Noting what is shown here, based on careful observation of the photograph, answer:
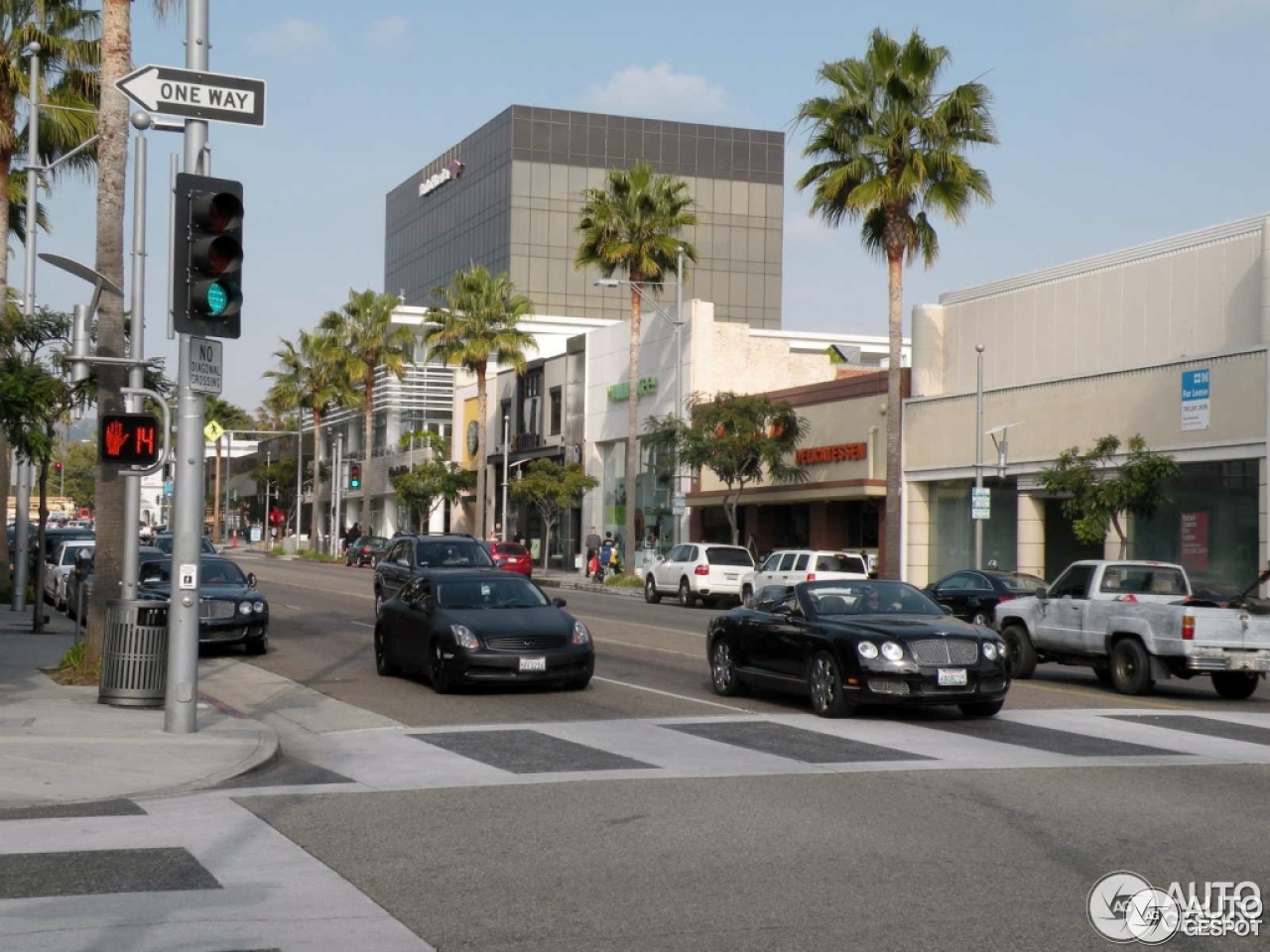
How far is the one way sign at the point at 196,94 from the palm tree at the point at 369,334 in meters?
62.2

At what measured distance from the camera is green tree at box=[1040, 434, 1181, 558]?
1341 inches

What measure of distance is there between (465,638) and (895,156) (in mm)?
23071

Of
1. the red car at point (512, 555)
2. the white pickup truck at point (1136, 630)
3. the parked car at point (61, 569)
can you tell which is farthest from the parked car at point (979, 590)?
the red car at point (512, 555)

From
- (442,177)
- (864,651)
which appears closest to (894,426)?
(864,651)

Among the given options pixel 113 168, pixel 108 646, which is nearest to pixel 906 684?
pixel 108 646

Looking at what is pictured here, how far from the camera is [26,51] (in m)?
28.4

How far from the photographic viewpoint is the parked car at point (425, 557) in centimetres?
2988

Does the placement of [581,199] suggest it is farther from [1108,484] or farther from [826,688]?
[826,688]

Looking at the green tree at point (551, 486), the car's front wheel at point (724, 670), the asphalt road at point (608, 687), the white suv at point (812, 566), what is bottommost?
the asphalt road at point (608, 687)

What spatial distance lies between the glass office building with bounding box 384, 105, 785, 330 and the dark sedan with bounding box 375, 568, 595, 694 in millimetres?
81620

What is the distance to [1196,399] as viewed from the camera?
116ft

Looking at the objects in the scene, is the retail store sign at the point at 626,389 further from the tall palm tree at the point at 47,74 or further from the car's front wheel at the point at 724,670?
the car's front wheel at the point at 724,670

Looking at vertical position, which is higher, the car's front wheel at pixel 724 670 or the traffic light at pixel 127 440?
the traffic light at pixel 127 440
